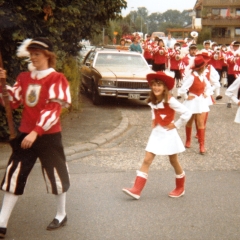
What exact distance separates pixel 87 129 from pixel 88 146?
5.26 ft

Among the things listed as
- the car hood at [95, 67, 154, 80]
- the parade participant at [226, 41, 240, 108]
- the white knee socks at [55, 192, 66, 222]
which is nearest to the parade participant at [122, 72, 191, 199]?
the white knee socks at [55, 192, 66, 222]

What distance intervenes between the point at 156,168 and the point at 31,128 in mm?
3340

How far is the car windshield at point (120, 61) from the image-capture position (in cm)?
1598

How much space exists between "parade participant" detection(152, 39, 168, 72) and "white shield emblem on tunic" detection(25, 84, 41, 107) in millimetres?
16341

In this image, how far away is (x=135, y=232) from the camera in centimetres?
525

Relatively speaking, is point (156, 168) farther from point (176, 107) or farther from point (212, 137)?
point (212, 137)

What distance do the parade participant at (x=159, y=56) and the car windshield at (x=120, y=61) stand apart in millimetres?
4507

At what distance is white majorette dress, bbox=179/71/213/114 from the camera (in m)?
9.27

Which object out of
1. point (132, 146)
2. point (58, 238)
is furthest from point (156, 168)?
point (58, 238)

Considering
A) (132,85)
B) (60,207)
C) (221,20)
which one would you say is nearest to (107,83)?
(132,85)

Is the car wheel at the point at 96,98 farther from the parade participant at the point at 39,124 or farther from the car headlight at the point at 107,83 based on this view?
the parade participant at the point at 39,124

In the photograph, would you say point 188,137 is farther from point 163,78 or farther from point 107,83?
point 107,83

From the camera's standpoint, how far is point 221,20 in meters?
86.9

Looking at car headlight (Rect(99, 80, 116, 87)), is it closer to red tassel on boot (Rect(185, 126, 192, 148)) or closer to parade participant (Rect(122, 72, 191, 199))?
red tassel on boot (Rect(185, 126, 192, 148))
